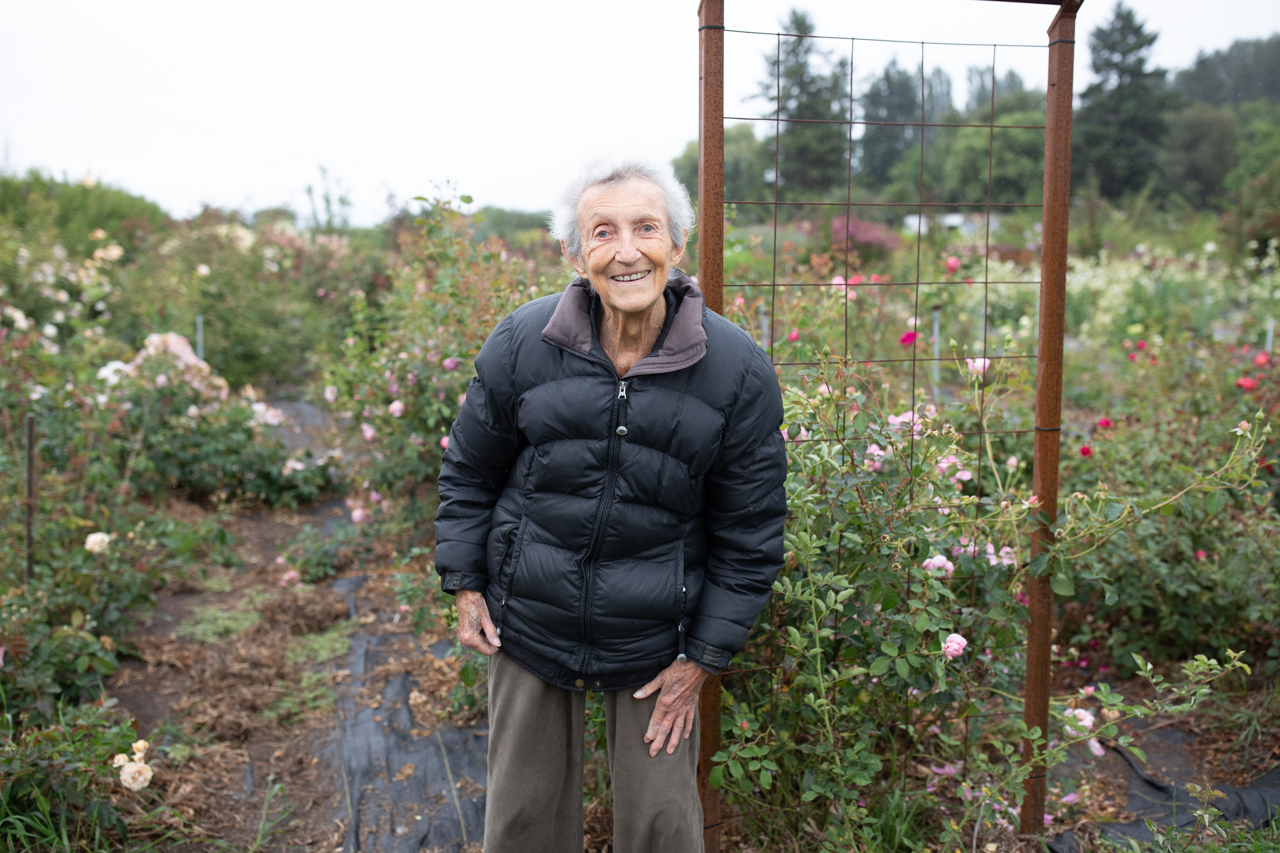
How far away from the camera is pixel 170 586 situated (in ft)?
12.0

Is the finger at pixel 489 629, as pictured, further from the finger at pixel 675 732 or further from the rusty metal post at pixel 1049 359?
the rusty metal post at pixel 1049 359

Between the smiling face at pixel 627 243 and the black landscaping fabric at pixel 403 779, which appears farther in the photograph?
the black landscaping fabric at pixel 403 779

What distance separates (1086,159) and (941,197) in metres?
4.49

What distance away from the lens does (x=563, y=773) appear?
64.5 inches

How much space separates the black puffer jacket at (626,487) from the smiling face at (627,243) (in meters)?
0.08

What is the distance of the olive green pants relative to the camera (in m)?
1.55

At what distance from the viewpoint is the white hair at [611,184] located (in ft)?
4.83

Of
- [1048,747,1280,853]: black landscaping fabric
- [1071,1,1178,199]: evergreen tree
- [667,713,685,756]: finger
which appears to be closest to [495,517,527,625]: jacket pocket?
[667,713,685,756]: finger

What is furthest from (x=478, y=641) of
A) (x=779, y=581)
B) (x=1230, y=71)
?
(x=1230, y=71)

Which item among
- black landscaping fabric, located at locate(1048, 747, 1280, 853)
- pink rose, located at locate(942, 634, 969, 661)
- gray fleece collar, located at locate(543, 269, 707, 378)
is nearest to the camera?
gray fleece collar, located at locate(543, 269, 707, 378)

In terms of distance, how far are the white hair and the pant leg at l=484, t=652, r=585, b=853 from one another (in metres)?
0.83

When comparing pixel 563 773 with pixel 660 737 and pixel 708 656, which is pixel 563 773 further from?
pixel 708 656

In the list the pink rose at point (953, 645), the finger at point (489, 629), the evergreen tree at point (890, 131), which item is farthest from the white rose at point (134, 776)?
the evergreen tree at point (890, 131)

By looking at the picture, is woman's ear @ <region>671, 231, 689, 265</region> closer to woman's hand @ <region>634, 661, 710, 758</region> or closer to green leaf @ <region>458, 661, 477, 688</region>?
woman's hand @ <region>634, 661, 710, 758</region>
